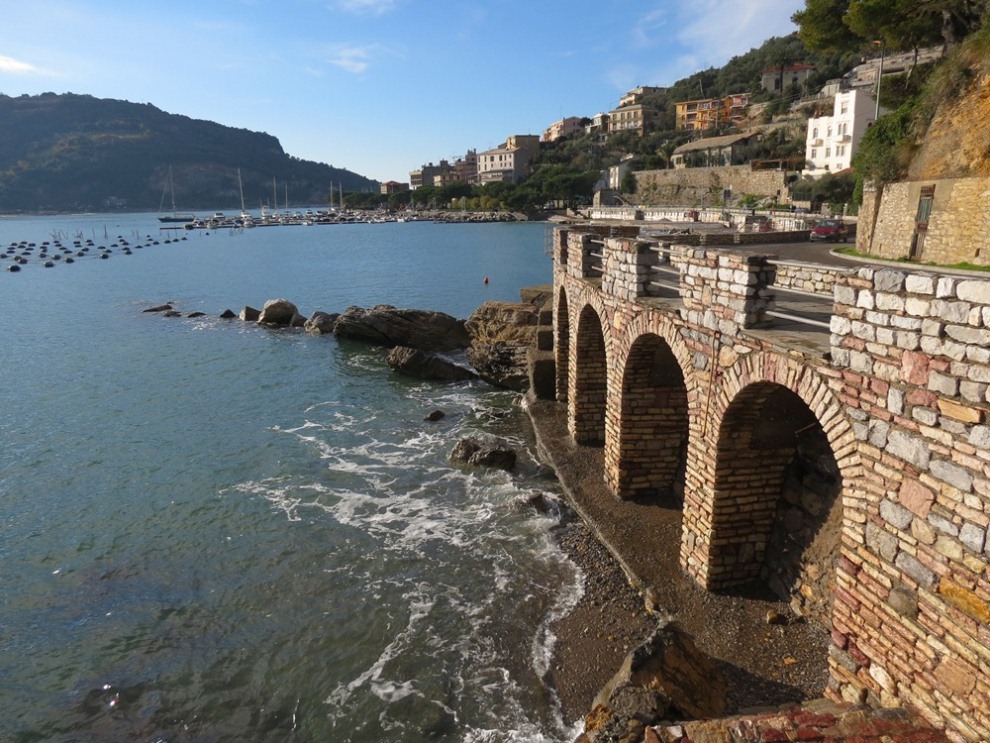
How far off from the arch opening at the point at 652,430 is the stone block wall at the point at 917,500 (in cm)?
542

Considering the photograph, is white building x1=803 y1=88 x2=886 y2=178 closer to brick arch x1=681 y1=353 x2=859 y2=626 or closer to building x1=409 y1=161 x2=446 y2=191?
brick arch x1=681 y1=353 x2=859 y2=626

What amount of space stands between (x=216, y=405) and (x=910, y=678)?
2184cm

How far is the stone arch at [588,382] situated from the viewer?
14.4m

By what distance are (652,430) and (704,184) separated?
8040 cm

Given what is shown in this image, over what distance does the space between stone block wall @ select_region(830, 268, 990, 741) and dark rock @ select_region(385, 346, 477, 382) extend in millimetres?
19252

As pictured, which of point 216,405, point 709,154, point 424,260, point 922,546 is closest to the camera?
point 922,546

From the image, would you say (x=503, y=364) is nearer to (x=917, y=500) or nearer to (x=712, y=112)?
(x=917, y=500)

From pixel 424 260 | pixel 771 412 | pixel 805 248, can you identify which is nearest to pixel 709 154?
pixel 424 260

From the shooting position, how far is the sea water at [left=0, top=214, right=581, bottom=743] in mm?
8625

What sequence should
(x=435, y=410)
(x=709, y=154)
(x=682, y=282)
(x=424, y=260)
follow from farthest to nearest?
(x=709, y=154), (x=424, y=260), (x=435, y=410), (x=682, y=282)

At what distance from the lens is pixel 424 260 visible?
227 ft

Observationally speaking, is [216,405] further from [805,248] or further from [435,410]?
[805,248]

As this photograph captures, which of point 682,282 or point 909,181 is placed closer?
point 682,282

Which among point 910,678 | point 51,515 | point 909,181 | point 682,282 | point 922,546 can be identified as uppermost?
point 909,181
